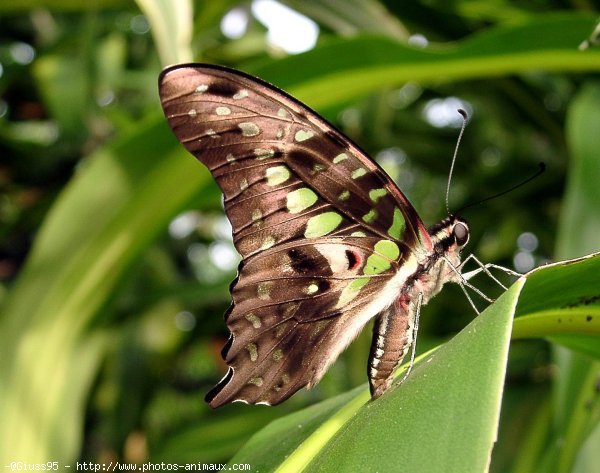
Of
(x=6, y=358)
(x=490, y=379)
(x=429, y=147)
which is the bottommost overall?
(x=490, y=379)

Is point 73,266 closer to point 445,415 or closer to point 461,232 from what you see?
point 461,232

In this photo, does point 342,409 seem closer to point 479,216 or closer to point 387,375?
point 387,375

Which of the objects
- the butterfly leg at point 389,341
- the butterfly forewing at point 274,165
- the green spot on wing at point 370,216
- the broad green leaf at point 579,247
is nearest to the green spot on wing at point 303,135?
the butterfly forewing at point 274,165

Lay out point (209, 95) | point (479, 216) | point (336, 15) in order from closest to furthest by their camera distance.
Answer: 1. point (209, 95)
2. point (336, 15)
3. point (479, 216)

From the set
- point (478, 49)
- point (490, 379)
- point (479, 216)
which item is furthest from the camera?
point (479, 216)

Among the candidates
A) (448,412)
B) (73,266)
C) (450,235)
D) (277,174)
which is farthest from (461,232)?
(73,266)

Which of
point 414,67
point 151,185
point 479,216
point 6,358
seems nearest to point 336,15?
point 414,67
